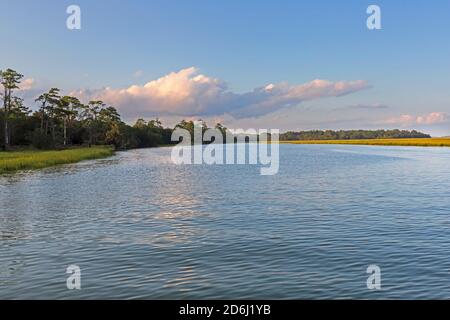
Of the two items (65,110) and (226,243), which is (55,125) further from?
(226,243)

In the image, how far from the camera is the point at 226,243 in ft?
72.9

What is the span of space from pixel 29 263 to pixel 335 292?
12.4 metres

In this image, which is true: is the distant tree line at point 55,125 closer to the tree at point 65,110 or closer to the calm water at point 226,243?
the tree at point 65,110

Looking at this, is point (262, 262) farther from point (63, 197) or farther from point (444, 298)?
point (63, 197)

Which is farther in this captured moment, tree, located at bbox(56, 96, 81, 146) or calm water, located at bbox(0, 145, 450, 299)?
tree, located at bbox(56, 96, 81, 146)

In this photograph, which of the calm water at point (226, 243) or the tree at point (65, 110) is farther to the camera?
the tree at point (65, 110)

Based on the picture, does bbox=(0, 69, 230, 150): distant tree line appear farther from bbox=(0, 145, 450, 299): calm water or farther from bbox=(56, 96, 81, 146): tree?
bbox=(0, 145, 450, 299): calm water

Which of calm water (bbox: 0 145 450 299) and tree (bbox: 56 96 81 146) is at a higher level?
tree (bbox: 56 96 81 146)

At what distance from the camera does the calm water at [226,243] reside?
15875mm

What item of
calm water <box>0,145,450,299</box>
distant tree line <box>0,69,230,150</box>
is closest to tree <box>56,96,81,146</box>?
distant tree line <box>0,69,230,150</box>

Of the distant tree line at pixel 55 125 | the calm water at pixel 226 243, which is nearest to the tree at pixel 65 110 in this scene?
the distant tree line at pixel 55 125

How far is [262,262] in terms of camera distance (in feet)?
61.5

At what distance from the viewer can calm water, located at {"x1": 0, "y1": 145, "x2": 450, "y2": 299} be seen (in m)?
15.9
